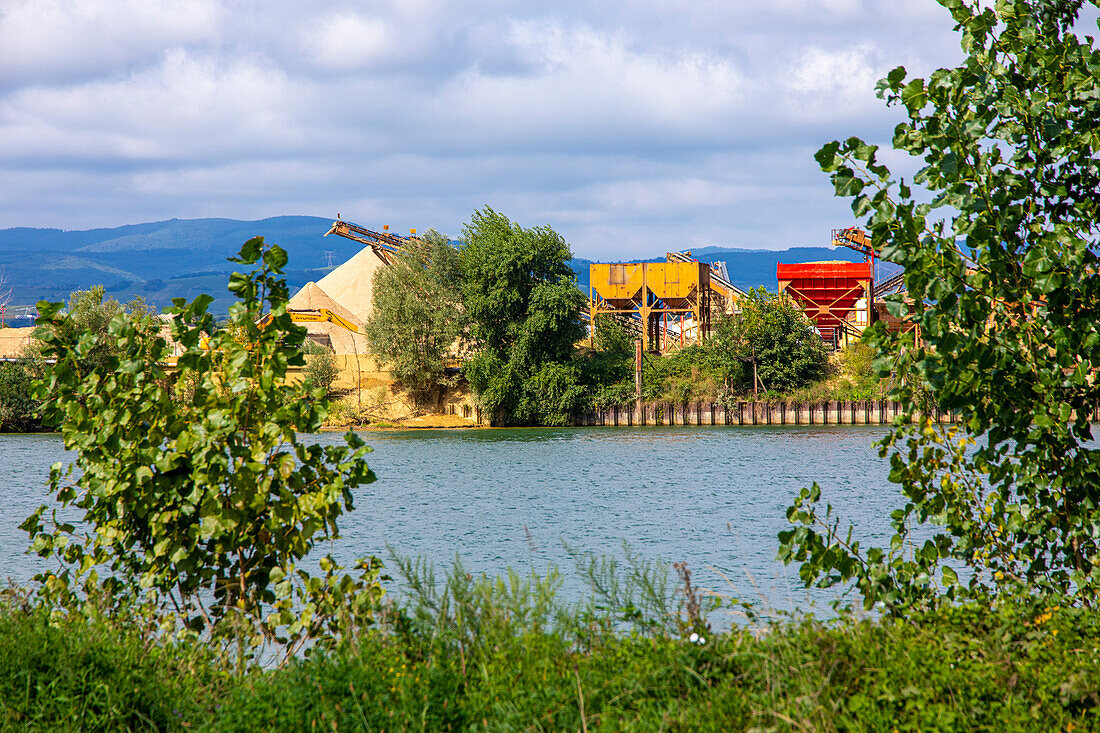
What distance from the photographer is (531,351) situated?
5412 centimetres

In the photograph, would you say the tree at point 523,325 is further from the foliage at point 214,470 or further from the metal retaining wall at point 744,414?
the foliage at point 214,470

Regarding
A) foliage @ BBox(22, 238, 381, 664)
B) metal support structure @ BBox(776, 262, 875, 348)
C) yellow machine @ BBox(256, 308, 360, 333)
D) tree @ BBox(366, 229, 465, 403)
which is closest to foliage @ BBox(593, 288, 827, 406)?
metal support structure @ BBox(776, 262, 875, 348)

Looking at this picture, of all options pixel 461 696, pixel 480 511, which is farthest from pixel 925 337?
pixel 480 511

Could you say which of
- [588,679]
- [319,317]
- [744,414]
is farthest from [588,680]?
[319,317]

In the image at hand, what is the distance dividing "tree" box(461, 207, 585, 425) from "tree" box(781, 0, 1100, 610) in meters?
47.5

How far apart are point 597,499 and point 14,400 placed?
42.1 meters

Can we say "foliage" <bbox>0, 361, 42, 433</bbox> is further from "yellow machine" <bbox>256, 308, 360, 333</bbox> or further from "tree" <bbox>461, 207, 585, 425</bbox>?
"tree" <bbox>461, 207, 585, 425</bbox>

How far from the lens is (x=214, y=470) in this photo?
5984mm

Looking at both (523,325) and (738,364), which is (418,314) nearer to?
(523,325)

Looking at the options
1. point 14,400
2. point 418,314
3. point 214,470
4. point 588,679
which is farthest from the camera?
point 418,314

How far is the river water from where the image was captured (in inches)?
663

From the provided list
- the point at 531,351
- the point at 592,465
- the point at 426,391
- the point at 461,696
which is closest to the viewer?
the point at 461,696

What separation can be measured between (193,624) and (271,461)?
3.91ft

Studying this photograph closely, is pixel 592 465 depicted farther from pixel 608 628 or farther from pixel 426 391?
pixel 608 628
